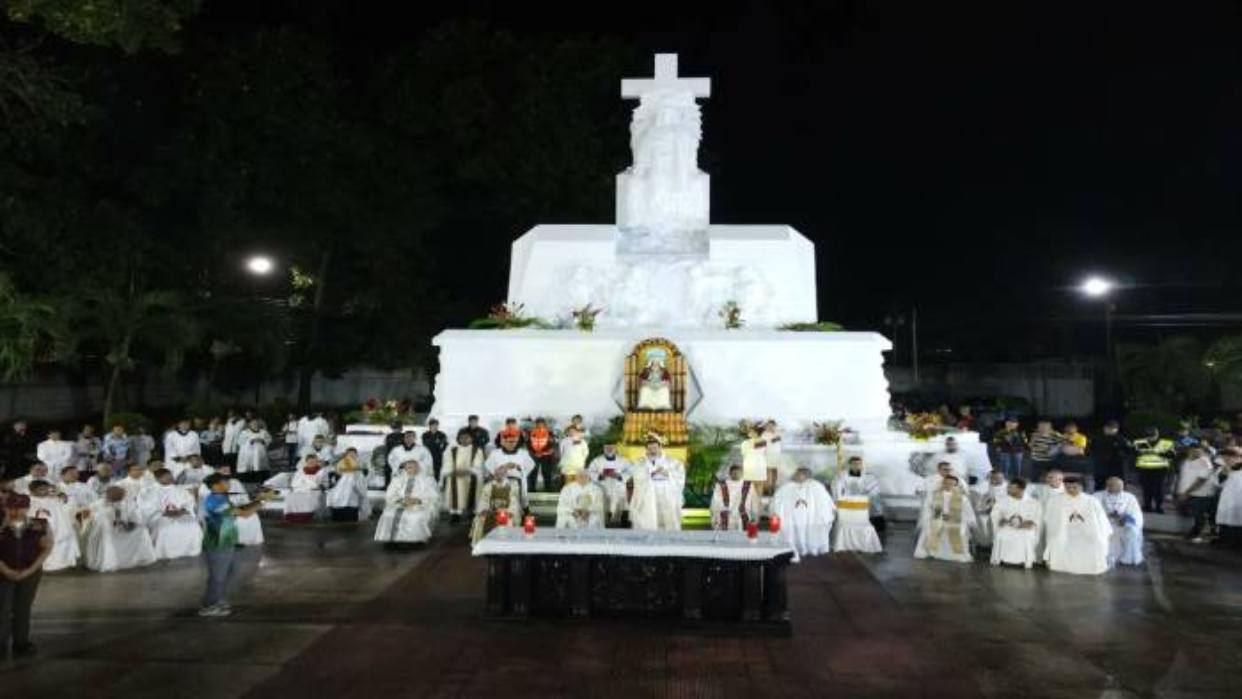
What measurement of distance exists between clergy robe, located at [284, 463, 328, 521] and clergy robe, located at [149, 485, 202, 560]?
8.11 ft

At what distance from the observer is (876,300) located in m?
45.3

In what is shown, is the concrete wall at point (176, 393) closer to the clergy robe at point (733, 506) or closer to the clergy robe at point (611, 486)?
the clergy robe at point (611, 486)

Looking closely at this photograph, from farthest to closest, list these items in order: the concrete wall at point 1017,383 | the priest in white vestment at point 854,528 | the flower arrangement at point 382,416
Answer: the concrete wall at point 1017,383 < the flower arrangement at point 382,416 < the priest in white vestment at point 854,528

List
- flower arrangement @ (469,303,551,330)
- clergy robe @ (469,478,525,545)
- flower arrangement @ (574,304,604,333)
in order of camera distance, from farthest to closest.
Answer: flower arrangement @ (469,303,551,330) < flower arrangement @ (574,304,604,333) < clergy robe @ (469,478,525,545)

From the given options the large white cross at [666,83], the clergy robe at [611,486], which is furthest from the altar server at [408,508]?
the large white cross at [666,83]

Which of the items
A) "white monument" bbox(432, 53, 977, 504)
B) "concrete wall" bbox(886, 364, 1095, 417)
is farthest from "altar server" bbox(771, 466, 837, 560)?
"concrete wall" bbox(886, 364, 1095, 417)

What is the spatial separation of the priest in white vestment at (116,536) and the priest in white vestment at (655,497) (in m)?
6.32

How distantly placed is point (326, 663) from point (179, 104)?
24020 millimetres

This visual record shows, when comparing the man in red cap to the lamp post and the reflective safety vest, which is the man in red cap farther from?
the lamp post

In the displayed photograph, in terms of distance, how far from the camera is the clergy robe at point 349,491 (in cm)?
1568

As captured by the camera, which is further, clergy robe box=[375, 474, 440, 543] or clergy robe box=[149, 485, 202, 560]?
clergy robe box=[375, 474, 440, 543]

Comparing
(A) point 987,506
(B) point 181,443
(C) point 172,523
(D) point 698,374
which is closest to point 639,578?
(A) point 987,506

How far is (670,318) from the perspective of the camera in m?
21.7

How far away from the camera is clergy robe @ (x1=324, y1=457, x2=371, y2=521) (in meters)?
15.7
